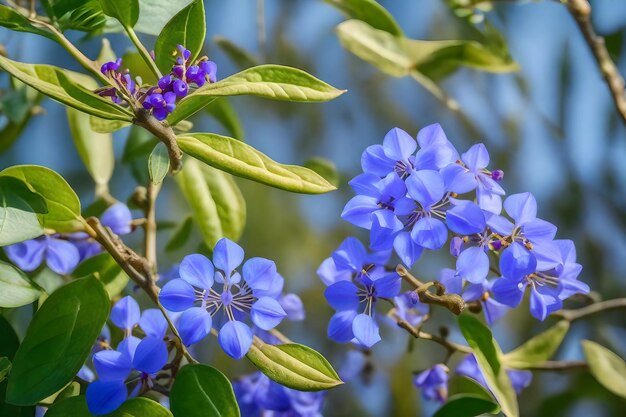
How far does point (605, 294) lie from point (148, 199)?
55 cm

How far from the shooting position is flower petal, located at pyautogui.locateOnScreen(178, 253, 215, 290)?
0.45m

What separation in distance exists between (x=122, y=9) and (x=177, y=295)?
6.0 inches

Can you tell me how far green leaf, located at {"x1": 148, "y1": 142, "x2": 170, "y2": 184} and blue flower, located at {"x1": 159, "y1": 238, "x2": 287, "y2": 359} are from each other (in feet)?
0.17

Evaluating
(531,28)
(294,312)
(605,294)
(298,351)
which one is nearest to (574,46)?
(531,28)

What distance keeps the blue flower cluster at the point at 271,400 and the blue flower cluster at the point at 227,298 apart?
122 millimetres

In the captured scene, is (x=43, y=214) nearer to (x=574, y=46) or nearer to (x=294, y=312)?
(x=294, y=312)

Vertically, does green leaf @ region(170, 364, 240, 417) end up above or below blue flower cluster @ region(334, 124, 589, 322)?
below

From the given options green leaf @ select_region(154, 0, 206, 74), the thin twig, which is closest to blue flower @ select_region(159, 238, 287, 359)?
green leaf @ select_region(154, 0, 206, 74)

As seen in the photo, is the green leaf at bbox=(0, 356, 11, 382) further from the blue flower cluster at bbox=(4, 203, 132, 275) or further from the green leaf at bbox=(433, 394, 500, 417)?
the green leaf at bbox=(433, 394, 500, 417)

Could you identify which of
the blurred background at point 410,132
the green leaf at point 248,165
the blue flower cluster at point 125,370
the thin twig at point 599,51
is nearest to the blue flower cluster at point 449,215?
the green leaf at point 248,165

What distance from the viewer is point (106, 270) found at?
572mm

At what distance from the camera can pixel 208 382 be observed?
0.45 m

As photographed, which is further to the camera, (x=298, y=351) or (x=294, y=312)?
(x=294, y=312)

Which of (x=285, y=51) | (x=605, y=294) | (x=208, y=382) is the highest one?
(x=208, y=382)
